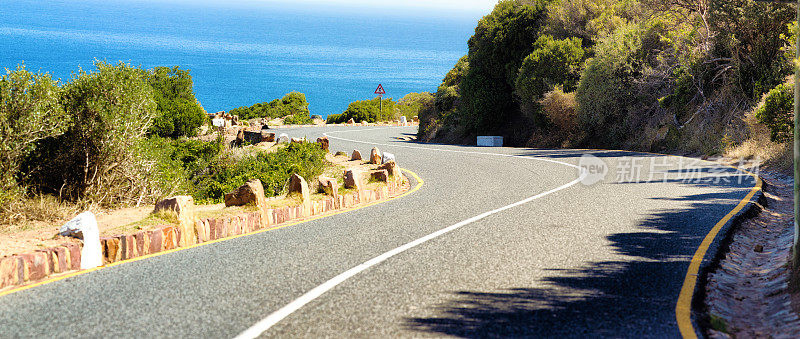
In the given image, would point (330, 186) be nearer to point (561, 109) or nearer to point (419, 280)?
point (419, 280)

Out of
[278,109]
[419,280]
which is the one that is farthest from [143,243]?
[278,109]

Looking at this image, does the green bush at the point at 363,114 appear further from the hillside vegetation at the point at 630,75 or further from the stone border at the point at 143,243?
the stone border at the point at 143,243

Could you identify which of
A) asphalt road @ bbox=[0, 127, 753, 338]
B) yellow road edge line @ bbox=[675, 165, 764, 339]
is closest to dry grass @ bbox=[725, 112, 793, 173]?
asphalt road @ bbox=[0, 127, 753, 338]

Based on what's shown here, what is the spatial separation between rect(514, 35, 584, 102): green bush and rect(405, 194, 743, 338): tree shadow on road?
896 inches

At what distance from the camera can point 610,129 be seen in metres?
27.3

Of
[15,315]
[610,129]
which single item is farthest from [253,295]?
[610,129]

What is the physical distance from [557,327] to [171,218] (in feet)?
19.0

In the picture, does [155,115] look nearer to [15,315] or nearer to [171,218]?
[171,218]

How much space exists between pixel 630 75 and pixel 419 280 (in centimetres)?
2252

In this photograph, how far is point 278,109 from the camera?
63.8 metres

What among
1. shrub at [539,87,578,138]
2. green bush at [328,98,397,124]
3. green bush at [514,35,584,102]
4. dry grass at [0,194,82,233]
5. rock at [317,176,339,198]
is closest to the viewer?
dry grass at [0,194,82,233]

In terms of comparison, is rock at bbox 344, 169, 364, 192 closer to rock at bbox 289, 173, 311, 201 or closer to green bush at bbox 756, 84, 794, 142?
rock at bbox 289, 173, 311, 201

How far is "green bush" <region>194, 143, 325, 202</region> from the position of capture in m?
17.6

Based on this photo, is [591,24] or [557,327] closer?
[557,327]
